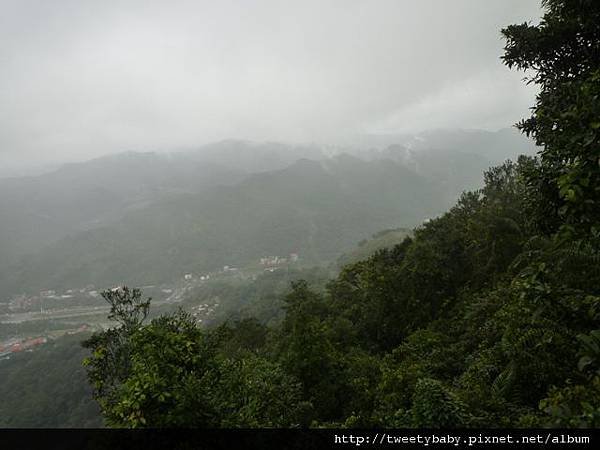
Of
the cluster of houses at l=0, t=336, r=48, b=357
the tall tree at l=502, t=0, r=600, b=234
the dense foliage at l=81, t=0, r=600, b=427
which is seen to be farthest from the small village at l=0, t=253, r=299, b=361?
the tall tree at l=502, t=0, r=600, b=234

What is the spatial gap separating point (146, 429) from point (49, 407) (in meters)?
92.3

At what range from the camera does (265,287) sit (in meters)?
129

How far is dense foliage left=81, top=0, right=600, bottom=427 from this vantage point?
497 cm

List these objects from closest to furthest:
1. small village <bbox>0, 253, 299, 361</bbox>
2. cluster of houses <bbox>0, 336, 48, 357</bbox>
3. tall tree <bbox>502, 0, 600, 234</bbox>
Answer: tall tree <bbox>502, 0, 600, 234</bbox> → cluster of houses <bbox>0, 336, 48, 357</bbox> → small village <bbox>0, 253, 299, 361</bbox>

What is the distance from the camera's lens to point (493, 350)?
11195 millimetres

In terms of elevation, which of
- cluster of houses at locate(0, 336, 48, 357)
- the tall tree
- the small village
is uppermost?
the tall tree

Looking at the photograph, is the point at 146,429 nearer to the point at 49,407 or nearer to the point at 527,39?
the point at 527,39

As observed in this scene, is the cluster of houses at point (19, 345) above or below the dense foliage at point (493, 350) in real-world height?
below

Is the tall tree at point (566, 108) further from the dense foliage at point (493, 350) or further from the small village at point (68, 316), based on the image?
the small village at point (68, 316)

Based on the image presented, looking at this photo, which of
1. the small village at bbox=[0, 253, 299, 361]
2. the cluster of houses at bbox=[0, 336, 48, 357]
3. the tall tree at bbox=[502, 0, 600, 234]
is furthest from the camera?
the small village at bbox=[0, 253, 299, 361]

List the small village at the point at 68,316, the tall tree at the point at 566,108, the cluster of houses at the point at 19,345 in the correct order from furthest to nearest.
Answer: the small village at the point at 68,316, the cluster of houses at the point at 19,345, the tall tree at the point at 566,108

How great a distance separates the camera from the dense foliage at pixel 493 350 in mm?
4973

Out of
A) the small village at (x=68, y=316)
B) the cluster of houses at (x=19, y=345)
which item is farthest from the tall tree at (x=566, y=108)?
the cluster of houses at (x=19, y=345)

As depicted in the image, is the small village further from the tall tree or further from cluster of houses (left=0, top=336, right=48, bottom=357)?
the tall tree
